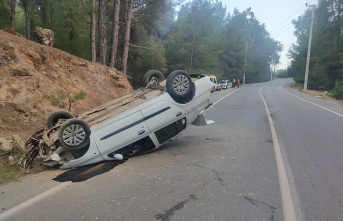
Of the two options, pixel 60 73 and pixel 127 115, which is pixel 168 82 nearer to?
pixel 127 115

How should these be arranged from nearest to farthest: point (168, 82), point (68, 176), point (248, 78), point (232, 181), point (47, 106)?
point (232, 181), point (68, 176), point (168, 82), point (47, 106), point (248, 78)

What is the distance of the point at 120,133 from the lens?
6.41m

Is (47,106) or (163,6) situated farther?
(163,6)

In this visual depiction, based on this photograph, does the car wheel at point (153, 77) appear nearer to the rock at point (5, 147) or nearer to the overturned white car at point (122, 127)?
the overturned white car at point (122, 127)

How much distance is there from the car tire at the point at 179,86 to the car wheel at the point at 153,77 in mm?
2054

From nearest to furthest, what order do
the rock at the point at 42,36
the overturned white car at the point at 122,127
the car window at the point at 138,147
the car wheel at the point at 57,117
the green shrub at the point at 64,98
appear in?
the overturned white car at the point at 122,127
the car window at the point at 138,147
the car wheel at the point at 57,117
the green shrub at the point at 64,98
the rock at the point at 42,36

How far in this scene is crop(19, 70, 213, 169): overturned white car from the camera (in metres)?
6.18

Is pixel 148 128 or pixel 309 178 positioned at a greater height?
pixel 148 128

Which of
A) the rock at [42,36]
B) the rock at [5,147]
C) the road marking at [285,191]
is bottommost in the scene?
the road marking at [285,191]

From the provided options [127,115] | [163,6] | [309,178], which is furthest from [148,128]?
[163,6]

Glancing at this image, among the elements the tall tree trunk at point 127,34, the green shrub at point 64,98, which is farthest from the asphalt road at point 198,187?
the tall tree trunk at point 127,34

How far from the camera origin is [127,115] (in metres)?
6.55

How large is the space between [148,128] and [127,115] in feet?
1.71

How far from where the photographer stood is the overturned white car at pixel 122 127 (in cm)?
618
